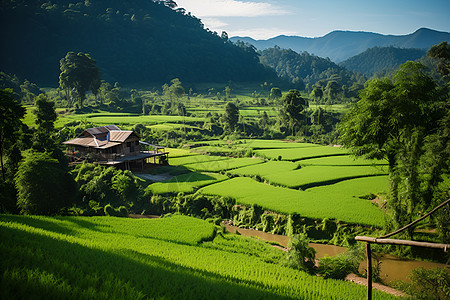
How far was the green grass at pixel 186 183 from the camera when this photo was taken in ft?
79.0

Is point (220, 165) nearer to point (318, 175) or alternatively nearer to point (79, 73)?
point (318, 175)

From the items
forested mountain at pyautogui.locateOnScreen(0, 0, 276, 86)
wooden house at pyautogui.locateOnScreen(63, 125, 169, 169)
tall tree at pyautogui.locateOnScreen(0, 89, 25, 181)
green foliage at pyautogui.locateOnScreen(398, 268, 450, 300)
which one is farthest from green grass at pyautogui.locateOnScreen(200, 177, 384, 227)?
forested mountain at pyautogui.locateOnScreen(0, 0, 276, 86)

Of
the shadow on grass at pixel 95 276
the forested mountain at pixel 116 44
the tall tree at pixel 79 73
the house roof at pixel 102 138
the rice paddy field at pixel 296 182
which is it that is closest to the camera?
the shadow on grass at pixel 95 276

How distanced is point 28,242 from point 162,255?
470cm

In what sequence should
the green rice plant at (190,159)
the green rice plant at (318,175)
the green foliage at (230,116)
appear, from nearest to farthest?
the green rice plant at (318,175), the green rice plant at (190,159), the green foliage at (230,116)

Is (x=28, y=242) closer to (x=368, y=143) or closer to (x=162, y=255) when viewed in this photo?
(x=162, y=255)

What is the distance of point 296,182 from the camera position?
25.1 meters

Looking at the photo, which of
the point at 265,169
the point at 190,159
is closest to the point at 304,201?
the point at 265,169

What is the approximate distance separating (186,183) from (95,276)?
1961 cm

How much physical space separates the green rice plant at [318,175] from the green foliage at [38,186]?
1708 cm

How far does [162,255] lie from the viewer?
11.1m

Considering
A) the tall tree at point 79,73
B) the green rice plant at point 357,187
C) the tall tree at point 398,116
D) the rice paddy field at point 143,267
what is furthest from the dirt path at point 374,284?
the tall tree at point 79,73

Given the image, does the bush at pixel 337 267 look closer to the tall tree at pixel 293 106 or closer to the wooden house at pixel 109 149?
the wooden house at pixel 109 149

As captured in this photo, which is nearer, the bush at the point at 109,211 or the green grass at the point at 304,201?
the green grass at the point at 304,201
